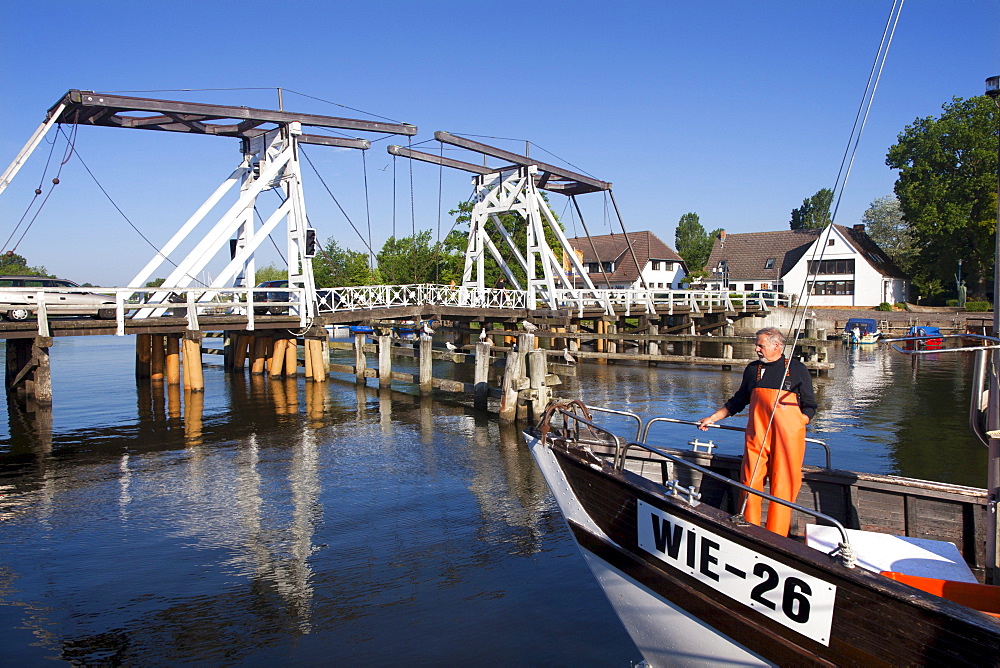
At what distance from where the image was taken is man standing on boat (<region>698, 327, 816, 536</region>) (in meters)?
5.04

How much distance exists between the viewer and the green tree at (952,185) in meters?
46.5

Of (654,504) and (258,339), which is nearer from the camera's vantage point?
(654,504)

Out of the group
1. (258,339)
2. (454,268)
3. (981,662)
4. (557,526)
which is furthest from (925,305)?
(981,662)

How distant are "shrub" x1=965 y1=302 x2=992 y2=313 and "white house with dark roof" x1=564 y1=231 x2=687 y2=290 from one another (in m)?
22.1

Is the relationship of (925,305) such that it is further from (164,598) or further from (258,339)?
(164,598)

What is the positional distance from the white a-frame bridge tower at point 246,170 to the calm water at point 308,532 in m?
3.72

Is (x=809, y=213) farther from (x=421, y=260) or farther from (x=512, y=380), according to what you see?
(x=512, y=380)

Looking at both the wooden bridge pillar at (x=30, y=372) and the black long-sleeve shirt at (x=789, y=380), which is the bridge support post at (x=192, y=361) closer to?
the wooden bridge pillar at (x=30, y=372)

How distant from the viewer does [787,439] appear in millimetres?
5039

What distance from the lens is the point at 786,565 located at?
161 inches

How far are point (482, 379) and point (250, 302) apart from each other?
6610 mm

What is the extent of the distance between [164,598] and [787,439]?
224 inches

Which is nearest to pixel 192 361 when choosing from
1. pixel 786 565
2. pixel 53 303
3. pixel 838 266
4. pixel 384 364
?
pixel 53 303

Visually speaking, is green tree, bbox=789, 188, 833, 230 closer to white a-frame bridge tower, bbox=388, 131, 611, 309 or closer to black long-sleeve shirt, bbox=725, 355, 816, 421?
white a-frame bridge tower, bbox=388, 131, 611, 309
